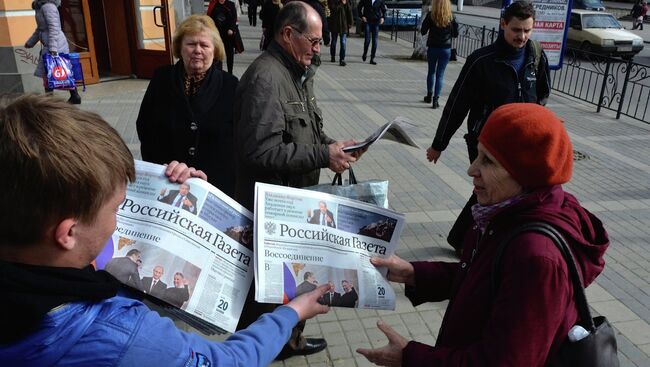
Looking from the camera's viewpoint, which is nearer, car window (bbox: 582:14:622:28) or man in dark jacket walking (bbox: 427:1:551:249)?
man in dark jacket walking (bbox: 427:1:551:249)

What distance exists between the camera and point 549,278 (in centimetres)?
122

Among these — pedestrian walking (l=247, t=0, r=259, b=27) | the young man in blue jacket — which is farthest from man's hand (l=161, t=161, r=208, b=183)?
pedestrian walking (l=247, t=0, r=259, b=27)

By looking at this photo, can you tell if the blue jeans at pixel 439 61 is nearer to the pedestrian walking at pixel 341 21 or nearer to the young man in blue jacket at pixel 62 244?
the pedestrian walking at pixel 341 21

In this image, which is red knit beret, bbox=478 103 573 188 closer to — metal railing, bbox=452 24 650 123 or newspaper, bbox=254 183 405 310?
newspaper, bbox=254 183 405 310

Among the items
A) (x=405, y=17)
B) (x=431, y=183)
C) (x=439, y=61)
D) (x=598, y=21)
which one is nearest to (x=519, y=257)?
(x=431, y=183)

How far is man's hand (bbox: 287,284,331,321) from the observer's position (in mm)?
1478

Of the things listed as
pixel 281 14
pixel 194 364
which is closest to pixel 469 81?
pixel 281 14

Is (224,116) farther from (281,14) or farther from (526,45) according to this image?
(526,45)

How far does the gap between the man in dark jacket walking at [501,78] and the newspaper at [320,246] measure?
89.6 inches

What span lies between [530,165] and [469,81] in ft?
8.97

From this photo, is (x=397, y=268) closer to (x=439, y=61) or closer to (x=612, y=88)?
(x=439, y=61)

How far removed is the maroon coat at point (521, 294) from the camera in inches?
48.3

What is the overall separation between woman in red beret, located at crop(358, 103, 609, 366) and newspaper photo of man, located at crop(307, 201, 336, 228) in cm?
44

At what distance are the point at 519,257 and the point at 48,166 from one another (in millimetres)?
1033
